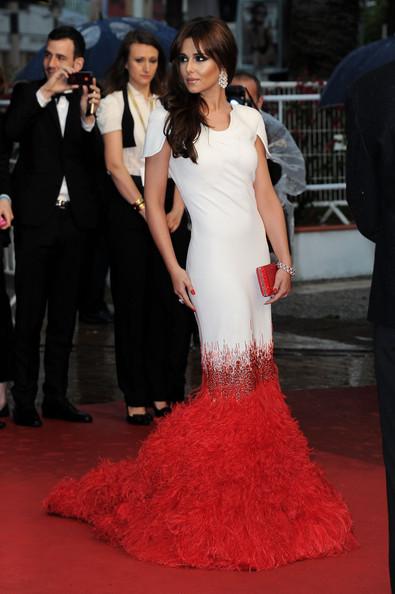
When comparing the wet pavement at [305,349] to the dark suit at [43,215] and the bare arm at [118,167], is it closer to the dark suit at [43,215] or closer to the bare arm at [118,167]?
the dark suit at [43,215]

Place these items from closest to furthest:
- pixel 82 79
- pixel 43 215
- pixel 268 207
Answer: pixel 268 207 → pixel 82 79 → pixel 43 215

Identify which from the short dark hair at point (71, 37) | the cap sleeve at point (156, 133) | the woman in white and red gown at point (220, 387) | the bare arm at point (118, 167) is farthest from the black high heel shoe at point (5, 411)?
the cap sleeve at point (156, 133)

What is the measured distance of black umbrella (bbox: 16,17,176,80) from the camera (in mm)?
15367

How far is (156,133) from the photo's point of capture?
5.91 meters

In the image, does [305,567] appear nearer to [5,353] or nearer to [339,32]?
[5,353]

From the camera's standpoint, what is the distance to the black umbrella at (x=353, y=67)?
14.0 m

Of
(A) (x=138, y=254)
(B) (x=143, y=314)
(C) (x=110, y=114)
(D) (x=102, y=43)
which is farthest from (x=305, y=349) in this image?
(D) (x=102, y=43)

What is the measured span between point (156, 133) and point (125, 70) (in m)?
2.29

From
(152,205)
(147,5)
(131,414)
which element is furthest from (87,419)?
(147,5)

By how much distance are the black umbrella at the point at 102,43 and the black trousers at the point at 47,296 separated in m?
7.41

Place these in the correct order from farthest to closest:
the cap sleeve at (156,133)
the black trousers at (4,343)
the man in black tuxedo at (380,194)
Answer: the black trousers at (4,343), the cap sleeve at (156,133), the man in black tuxedo at (380,194)

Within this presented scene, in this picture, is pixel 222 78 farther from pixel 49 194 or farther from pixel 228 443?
pixel 49 194

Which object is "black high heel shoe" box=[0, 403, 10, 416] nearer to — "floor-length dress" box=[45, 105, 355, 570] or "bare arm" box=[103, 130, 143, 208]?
"bare arm" box=[103, 130, 143, 208]

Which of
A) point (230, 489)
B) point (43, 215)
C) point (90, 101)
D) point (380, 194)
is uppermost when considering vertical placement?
point (90, 101)
